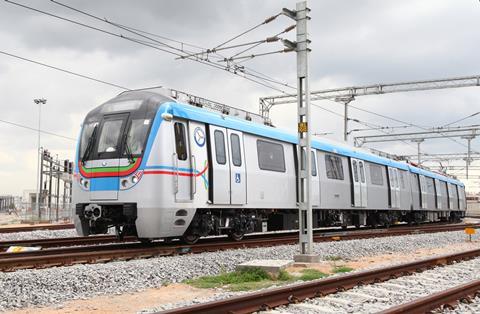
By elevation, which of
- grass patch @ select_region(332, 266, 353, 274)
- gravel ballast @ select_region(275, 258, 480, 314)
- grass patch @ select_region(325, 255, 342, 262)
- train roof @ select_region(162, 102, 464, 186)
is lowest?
gravel ballast @ select_region(275, 258, 480, 314)

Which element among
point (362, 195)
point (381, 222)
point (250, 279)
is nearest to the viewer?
point (250, 279)

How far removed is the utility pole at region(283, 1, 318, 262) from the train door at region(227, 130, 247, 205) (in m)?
1.94

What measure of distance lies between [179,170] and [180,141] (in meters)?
0.71

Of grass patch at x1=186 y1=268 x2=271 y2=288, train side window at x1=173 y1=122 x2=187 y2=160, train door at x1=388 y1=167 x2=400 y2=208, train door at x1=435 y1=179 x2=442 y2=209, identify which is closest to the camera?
grass patch at x1=186 y1=268 x2=271 y2=288

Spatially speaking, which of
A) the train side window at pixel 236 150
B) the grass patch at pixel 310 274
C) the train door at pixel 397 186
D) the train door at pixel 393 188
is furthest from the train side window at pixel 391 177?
the grass patch at pixel 310 274

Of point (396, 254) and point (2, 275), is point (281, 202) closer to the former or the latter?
point (396, 254)

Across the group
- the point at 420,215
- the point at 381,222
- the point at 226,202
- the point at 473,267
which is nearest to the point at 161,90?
the point at 226,202

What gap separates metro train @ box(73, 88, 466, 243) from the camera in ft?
38.4

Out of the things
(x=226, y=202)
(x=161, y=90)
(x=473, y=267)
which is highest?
(x=161, y=90)

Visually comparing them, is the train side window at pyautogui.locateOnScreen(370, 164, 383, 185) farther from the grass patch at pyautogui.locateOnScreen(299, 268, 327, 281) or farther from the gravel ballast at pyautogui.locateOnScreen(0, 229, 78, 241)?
the grass patch at pyautogui.locateOnScreen(299, 268, 327, 281)

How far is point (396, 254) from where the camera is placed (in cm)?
1484

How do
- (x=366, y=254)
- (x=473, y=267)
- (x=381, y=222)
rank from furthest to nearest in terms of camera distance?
(x=381, y=222) < (x=366, y=254) < (x=473, y=267)

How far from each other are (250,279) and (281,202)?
272 inches

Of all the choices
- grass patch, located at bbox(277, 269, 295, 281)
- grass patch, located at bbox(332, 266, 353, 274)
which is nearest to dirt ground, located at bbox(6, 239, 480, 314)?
grass patch, located at bbox(277, 269, 295, 281)
